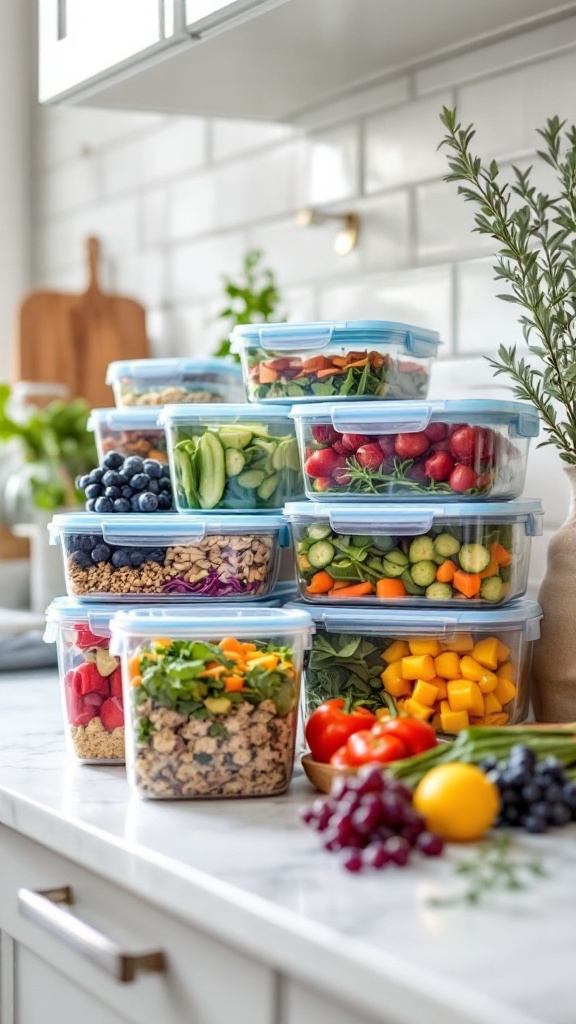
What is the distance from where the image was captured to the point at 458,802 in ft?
3.22

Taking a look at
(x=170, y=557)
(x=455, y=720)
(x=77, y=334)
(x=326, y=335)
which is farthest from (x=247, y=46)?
(x=77, y=334)

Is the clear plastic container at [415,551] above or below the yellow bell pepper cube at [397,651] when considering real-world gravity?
above

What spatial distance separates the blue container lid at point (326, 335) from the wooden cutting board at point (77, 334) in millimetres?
1075

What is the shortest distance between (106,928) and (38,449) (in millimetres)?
1526

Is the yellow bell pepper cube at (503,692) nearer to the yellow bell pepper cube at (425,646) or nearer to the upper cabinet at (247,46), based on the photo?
the yellow bell pepper cube at (425,646)

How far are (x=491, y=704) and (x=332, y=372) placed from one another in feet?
1.32

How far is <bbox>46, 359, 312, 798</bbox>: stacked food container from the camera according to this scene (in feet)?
3.78

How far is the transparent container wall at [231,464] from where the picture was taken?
141 cm

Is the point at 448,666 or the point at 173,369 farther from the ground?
the point at 173,369

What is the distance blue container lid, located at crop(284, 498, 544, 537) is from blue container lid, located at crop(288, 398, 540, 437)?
0.27ft

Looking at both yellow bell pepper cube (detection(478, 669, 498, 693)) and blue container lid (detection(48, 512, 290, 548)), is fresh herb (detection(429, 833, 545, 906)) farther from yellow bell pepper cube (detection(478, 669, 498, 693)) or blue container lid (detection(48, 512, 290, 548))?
blue container lid (detection(48, 512, 290, 548))

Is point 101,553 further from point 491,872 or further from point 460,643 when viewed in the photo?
point 491,872

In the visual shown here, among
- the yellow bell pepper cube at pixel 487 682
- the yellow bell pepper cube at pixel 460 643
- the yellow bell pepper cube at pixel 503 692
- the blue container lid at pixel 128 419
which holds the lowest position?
the yellow bell pepper cube at pixel 503 692

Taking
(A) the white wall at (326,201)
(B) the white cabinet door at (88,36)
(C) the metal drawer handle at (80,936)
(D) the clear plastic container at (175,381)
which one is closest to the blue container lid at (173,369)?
(D) the clear plastic container at (175,381)
